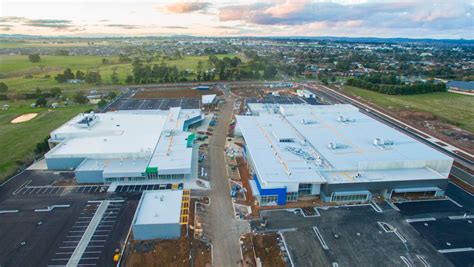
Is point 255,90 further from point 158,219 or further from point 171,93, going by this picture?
point 158,219

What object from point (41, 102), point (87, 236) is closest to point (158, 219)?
Result: point (87, 236)

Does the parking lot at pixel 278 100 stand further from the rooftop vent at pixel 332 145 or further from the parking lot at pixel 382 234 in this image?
the parking lot at pixel 382 234

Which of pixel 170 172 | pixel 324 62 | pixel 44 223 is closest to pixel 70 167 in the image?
pixel 44 223

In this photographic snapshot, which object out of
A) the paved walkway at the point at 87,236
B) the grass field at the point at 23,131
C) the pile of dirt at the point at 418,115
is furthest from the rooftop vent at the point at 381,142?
the grass field at the point at 23,131

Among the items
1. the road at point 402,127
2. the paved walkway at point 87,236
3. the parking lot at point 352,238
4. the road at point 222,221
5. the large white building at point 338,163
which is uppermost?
the large white building at point 338,163

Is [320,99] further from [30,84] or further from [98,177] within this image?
[30,84]

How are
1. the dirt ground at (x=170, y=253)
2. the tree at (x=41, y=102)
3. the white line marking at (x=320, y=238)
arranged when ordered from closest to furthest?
the dirt ground at (x=170, y=253) < the white line marking at (x=320, y=238) < the tree at (x=41, y=102)

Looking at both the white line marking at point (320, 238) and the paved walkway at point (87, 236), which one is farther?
the white line marking at point (320, 238)
